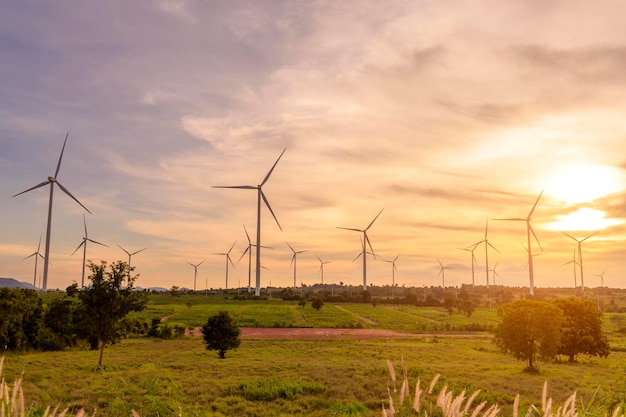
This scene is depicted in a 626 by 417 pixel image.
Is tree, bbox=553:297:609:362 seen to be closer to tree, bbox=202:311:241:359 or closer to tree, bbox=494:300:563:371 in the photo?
tree, bbox=494:300:563:371

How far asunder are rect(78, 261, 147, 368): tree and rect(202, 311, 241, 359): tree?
1316cm

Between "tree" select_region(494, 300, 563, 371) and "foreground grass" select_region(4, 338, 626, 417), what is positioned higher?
"tree" select_region(494, 300, 563, 371)

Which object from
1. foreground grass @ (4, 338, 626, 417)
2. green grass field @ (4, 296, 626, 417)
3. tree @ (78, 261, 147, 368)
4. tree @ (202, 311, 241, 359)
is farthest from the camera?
tree @ (202, 311, 241, 359)

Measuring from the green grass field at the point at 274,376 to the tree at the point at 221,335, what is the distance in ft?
3.82

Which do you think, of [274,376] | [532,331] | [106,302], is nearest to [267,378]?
[274,376]

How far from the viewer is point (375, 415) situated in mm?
25453

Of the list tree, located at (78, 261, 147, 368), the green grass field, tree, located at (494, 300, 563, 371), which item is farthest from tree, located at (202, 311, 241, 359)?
tree, located at (494, 300, 563, 371)

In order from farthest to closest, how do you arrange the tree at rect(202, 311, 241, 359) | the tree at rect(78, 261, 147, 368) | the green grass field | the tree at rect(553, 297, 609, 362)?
the tree at rect(553, 297, 609, 362)
the tree at rect(202, 311, 241, 359)
the tree at rect(78, 261, 147, 368)
the green grass field

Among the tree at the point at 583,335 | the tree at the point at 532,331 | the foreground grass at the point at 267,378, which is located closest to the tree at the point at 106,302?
the foreground grass at the point at 267,378

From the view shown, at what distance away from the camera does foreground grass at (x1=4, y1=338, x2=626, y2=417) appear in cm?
2559

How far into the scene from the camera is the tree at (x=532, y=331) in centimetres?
5350

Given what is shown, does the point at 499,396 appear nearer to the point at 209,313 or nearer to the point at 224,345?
the point at 224,345

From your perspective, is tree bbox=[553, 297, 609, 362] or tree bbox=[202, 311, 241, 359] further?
tree bbox=[553, 297, 609, 362]

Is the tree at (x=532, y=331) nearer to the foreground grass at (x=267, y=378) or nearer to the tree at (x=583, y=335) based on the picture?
the foreground grass at (x=267, y=378)
